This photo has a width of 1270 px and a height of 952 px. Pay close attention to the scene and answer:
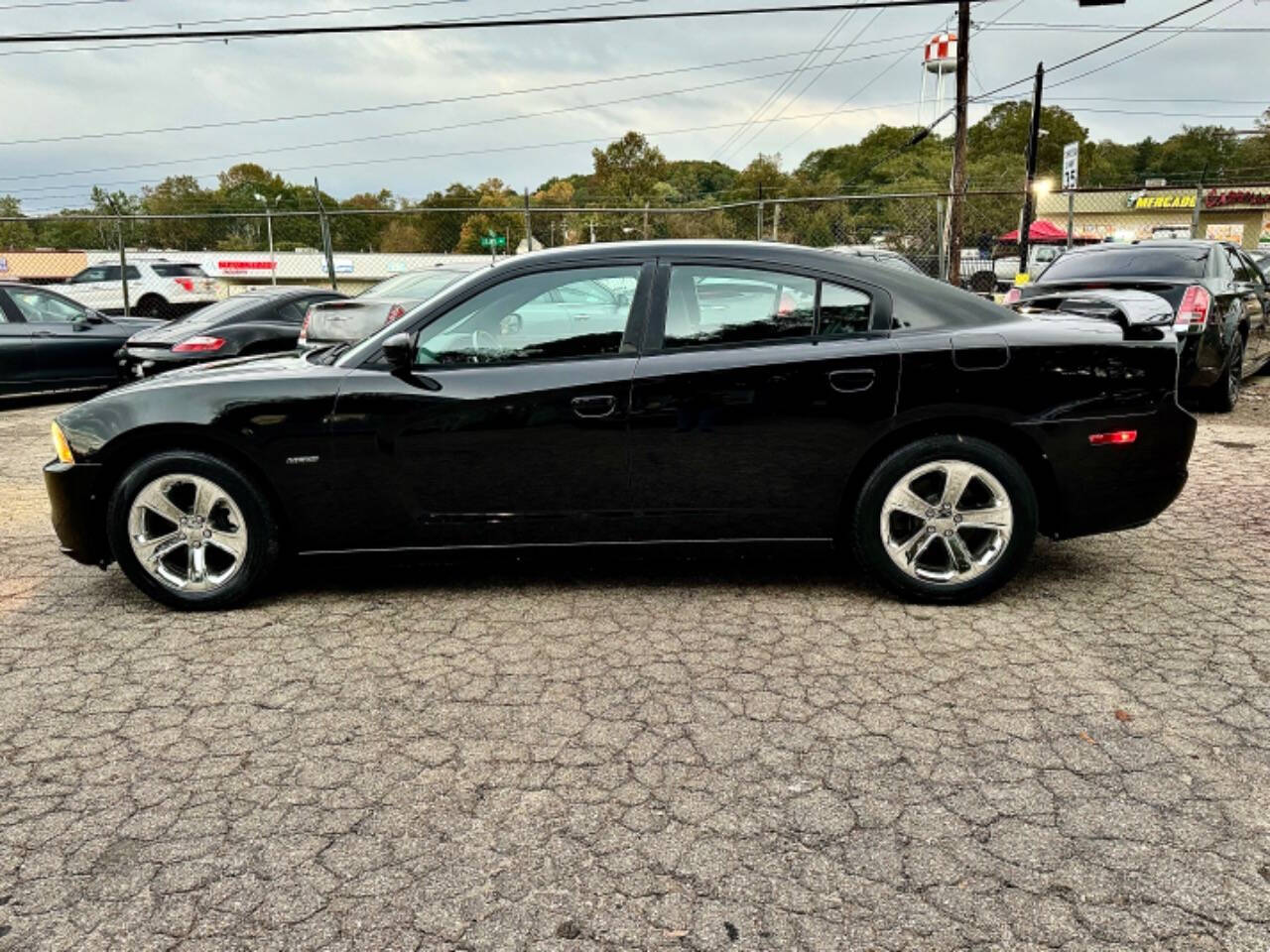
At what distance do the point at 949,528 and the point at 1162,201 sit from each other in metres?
65.3

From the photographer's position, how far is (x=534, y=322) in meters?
3.93

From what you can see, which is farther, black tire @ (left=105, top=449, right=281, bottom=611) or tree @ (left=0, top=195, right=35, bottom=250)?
tree @ (left=0, top=195, right=35, bottom=250)

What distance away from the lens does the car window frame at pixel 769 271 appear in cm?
387

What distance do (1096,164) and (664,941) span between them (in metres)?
107

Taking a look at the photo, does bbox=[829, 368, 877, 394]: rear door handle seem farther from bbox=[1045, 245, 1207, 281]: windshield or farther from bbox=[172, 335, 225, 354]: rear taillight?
bbox=[172, 335, 225, 354]: rear taillight

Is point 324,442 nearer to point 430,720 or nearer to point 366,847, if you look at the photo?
point 430,720

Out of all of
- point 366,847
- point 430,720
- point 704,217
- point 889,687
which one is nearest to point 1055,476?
point 889,687

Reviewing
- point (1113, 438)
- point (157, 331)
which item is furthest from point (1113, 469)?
point (157, 331)

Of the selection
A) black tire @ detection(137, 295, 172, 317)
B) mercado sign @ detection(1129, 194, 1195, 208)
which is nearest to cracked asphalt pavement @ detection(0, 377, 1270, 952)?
black tire @ detection(137, 295, 172, 317)

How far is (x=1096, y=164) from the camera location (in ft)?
304

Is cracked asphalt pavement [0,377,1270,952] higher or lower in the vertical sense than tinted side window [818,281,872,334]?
lower

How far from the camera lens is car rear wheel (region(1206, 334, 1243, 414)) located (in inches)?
335

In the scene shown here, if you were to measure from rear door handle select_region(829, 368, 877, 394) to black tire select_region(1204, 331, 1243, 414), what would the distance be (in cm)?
635

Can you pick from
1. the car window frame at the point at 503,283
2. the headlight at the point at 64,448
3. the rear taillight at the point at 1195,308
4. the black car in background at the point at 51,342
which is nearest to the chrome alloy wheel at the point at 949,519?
the car window frame at the point at 503,283
